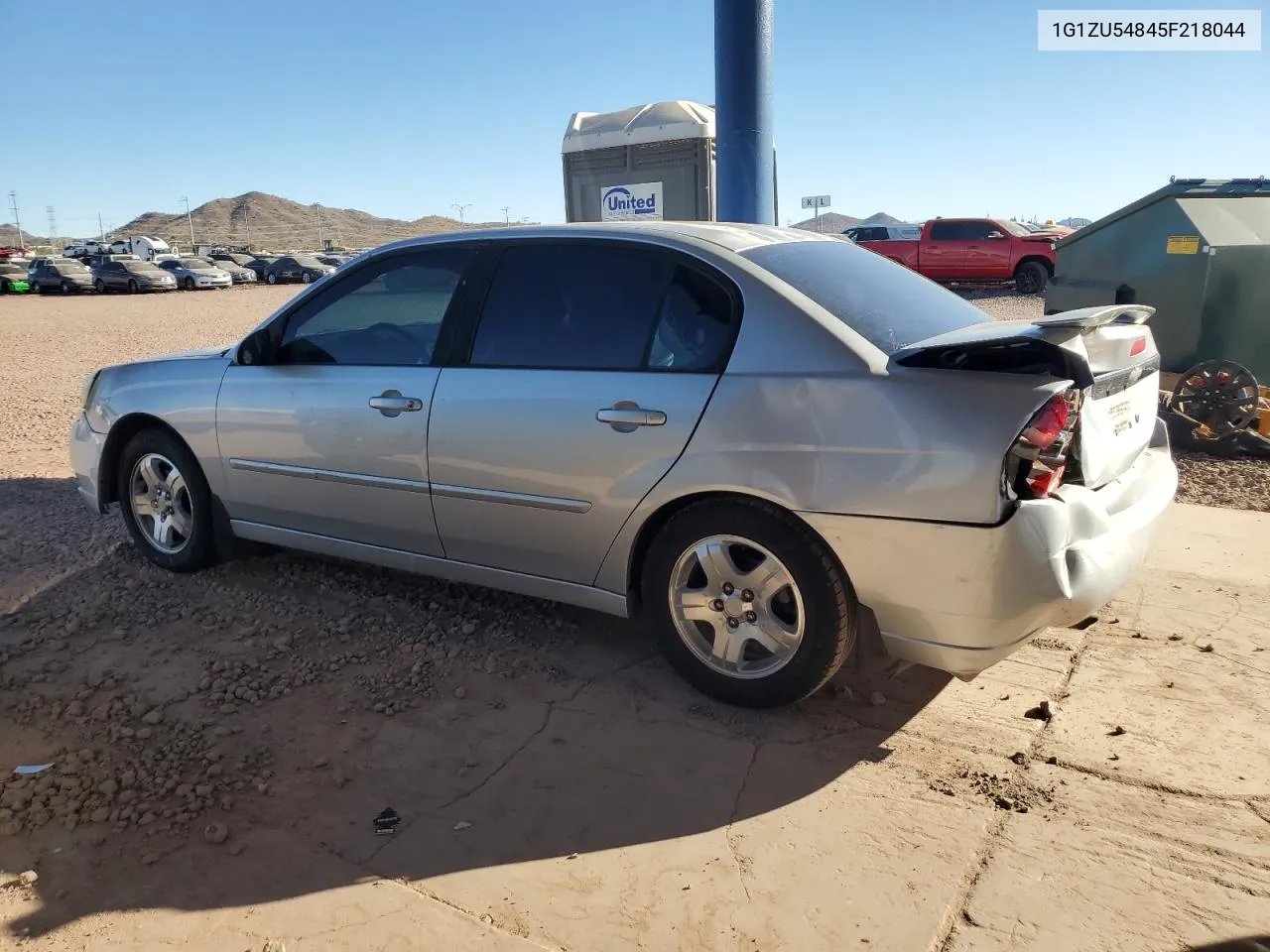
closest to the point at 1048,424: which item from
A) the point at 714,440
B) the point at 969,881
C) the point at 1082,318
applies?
the point at 1082,318

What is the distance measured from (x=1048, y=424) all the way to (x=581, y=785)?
1.74m

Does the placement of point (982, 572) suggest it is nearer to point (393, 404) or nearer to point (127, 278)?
point (393, 404)

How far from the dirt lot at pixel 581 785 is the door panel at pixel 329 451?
41cm

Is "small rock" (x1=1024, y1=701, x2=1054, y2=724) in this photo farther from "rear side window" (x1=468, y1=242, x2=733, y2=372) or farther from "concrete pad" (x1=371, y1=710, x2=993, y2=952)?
"rear side window" (x1=468, y1=242, x2=733, y2=372)

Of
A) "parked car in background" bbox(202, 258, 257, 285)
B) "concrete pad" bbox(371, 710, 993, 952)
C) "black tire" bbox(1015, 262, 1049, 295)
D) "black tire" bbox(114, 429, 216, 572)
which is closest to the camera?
"concrete pad" bbox(371, 710, 993, 952)

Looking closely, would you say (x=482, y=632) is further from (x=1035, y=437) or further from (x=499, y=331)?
(x=1035, y=437)

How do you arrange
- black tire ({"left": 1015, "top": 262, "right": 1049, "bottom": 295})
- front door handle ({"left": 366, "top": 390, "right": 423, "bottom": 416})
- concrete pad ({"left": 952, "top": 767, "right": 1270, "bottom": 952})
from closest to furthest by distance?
concrete pad ({"left": 952, "top": 767, "right": 1270, "bottom": 952}) < front door handle ({"left": 366, "top": 390, "right": 423, "bottom": 416}) < black tire ({"left": 1015, "top": 262, "right": 1049, "bottom": 295})

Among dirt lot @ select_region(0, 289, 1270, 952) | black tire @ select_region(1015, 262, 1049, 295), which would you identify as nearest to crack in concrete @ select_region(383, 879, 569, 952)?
dirt lot @ select_region(0, 289, 1270, 952)

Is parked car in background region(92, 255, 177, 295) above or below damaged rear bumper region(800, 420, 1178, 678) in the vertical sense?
above

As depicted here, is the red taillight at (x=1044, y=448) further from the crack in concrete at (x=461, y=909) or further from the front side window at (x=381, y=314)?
the front side window at (x=381, y=314)

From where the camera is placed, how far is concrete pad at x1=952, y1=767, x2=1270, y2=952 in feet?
7.59

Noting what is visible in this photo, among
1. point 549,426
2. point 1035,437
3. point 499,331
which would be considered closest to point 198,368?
point 499,331

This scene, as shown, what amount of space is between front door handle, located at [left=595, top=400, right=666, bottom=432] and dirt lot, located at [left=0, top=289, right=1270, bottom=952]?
0.99 metres

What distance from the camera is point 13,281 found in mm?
38219
